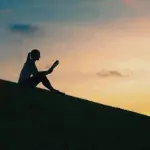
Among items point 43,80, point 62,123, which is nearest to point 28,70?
point 43,80

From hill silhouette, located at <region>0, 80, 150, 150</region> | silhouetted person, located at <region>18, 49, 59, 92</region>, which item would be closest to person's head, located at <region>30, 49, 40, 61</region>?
silhouetted person, located at <region>18, 49, 59, 92</region>

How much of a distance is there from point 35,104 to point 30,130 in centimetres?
68

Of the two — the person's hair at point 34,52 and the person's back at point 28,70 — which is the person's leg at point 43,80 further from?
the person's hair at point 34,52

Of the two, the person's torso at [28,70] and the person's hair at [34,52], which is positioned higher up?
the person's hair at [34,52]

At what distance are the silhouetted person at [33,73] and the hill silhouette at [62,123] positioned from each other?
0.38m

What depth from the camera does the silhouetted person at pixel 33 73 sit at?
1142cm

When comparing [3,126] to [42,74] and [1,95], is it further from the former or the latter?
[42,74]

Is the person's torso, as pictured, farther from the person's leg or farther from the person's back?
the person's leg

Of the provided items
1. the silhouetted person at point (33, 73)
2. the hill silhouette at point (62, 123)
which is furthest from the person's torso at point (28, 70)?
the hill silhouette at point (62, 123)

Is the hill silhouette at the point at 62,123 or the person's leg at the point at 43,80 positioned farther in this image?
the person's leg at the point at 43,80

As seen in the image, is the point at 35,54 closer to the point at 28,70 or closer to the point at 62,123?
the point at 28,70

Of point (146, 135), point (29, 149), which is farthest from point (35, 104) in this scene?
point (146, 135)

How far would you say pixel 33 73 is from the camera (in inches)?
454

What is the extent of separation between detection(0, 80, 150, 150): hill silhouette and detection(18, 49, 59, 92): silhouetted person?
1.24ft
